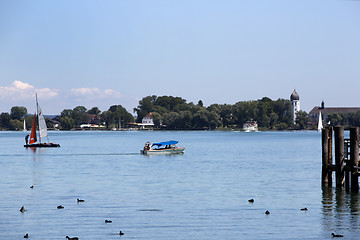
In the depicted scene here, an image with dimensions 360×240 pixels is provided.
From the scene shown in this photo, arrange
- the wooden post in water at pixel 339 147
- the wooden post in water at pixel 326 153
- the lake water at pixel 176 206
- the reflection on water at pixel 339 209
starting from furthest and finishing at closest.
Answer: the wooden post in water at pixel 326 153 → the wooden post in water at pixel 339 147 → the reflection on water at pixel 339 209 → the lake water at pixel 176 206

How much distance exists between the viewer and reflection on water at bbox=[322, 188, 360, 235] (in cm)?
3187

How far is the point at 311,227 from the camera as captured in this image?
103ft

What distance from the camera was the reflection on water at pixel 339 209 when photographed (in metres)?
31.9

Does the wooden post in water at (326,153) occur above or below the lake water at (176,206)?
above

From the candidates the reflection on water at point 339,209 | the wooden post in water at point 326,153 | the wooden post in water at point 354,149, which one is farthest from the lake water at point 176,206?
the wooden post in water at point 354,149

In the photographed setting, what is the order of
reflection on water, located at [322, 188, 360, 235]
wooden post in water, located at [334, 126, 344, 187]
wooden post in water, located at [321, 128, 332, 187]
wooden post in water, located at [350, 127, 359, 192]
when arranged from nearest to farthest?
reflection on water, located at [322, 188, 360, 235]
wooden post in water, located at [350, 127, 359, 192]
wooden post in water, located at [334, 126, 344, 187]
wooden post in water, located at [321, 128, 332, 187]

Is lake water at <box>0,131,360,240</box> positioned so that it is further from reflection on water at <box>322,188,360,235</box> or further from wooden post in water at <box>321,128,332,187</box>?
wooden post in water at <box>321,128,332,187</box>

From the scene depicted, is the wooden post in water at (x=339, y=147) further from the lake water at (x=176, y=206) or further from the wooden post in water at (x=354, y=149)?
the lake water at (x=176, y=206)

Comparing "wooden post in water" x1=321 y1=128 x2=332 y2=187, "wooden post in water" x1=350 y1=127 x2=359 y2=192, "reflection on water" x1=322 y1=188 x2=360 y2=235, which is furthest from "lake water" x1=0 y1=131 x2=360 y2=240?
"wooden post in water" x1=350 y1=127 x2=359 y2=192

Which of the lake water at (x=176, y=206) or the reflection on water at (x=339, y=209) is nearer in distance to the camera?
the lake water at (x=176, y=206)

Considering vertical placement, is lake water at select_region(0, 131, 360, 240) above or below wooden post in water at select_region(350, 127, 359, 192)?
below

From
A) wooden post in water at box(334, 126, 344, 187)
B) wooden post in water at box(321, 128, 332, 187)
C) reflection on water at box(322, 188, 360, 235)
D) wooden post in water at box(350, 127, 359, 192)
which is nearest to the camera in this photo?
reflection on water at box(322, 188, 360, 235)

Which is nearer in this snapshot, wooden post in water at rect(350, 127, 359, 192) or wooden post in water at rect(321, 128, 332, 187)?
wooden post in water at rect(350, 127, 359, 192)

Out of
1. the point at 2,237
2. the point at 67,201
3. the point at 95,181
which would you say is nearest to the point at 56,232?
the point at 2,237
